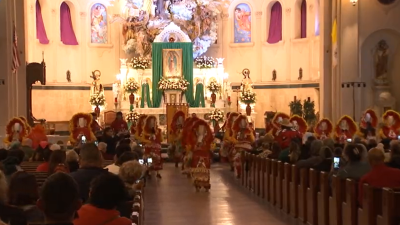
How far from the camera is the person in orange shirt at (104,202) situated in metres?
4.47

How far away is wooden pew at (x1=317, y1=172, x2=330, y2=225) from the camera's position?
930 cm

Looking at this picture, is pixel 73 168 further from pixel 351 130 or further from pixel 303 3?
pixel 303 3

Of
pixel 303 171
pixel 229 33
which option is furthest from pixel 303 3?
pixel 303 171

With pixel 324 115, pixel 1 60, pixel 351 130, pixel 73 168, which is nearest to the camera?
pixel 73 168

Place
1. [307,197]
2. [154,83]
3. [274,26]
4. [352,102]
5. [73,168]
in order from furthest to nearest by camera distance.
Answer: [274,26]
[154,83]
[352,102]
[307,197]
[73,168]

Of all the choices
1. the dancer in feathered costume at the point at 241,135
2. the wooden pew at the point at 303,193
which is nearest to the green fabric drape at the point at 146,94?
the dancer in feathered costume at the point at 241,135

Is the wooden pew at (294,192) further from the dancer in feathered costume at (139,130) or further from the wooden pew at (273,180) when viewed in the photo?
the dancer in feathered costume at (139,130)

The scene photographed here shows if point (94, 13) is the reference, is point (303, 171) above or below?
below

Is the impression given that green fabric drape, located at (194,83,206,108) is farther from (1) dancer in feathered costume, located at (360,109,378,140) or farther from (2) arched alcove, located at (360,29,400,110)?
(1) dancer in feathered costume, located at (360,109,378,140)

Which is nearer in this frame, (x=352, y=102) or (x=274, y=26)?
(x=352, y=102)

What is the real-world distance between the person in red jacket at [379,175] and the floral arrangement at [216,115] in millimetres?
23258

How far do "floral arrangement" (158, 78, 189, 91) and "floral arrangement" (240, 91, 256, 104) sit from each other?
8.73ft

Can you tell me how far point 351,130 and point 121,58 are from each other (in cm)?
1823

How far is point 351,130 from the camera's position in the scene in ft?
59.5
